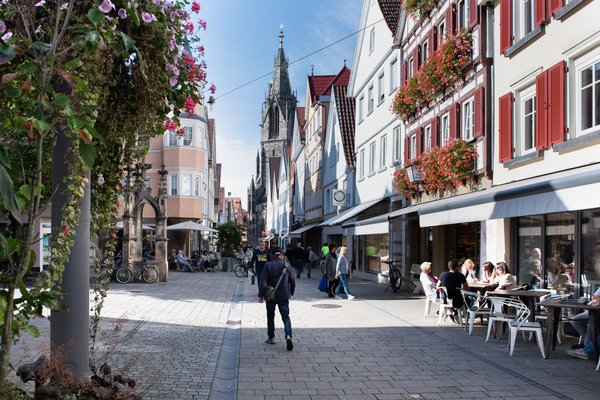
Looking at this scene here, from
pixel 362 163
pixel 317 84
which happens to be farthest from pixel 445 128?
pixel 317 84

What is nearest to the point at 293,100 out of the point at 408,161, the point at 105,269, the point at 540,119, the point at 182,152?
the point at 182,152

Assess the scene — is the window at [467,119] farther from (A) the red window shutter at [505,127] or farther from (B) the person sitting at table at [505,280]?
(B) the person sitting at table at [505,280]

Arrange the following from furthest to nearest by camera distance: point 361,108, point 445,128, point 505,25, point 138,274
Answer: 1. point 361,108
2. point 138,274
3. point 445,128
4. point 505,25

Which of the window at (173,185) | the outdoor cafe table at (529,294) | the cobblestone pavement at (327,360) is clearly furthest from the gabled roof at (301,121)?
the outdoor cafe table at (529,294)

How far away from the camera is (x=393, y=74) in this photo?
932 inches

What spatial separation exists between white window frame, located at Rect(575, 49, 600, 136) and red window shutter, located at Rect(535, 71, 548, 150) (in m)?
0.77

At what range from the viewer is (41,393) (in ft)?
11.9

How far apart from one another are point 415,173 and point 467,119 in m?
2.98

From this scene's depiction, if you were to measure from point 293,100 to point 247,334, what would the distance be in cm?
9614

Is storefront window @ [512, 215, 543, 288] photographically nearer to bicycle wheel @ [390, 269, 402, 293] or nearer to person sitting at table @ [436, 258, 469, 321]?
person sitting at table @ [436, 258, 469, 321]

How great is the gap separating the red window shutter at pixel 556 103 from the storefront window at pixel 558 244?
149cm

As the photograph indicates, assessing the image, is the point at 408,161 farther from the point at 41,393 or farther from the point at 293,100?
the point at 293,100

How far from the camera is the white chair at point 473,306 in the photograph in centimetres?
1069

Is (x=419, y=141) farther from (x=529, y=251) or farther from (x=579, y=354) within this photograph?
(x=579, y=354)
